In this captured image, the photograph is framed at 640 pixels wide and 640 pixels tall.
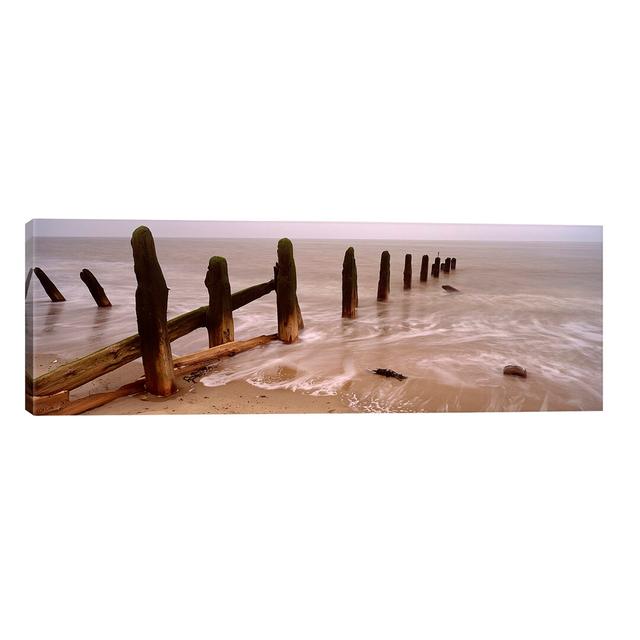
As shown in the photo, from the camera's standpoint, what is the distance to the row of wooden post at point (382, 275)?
15.4ft

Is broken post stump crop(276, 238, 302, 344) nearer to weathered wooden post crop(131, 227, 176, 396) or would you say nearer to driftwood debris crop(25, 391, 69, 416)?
weathered wooden post crop(131, 227, 176, 396)

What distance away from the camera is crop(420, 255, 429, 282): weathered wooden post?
4.67m

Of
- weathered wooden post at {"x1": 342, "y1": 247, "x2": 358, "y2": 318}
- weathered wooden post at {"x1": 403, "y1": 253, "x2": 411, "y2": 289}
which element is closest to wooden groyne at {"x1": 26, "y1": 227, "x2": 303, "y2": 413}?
weathered wooden post at {"x1": 342, "y1": 247, "x2": 358, "y2": 318}

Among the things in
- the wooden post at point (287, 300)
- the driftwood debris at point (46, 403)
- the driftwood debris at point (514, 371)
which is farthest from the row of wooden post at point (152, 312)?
the driftwood debris at point (514, 371)

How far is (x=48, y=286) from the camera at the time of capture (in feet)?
13.9

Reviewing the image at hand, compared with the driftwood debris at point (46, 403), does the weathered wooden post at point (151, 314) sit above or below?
above

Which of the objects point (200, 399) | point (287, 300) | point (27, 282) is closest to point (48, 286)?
point (27, 282)

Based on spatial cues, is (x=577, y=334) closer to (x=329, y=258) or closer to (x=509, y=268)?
(x=509, y=268)

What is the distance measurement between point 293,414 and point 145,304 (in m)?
1.37

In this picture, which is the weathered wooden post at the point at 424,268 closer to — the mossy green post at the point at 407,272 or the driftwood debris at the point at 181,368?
the mossy green post at the point at 407,272

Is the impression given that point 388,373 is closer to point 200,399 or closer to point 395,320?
point 395,320

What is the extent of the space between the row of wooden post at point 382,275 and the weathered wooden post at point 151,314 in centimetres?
151

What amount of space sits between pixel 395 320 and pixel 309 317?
2.44ft

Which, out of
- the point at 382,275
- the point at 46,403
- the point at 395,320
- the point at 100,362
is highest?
the point at 382,275
